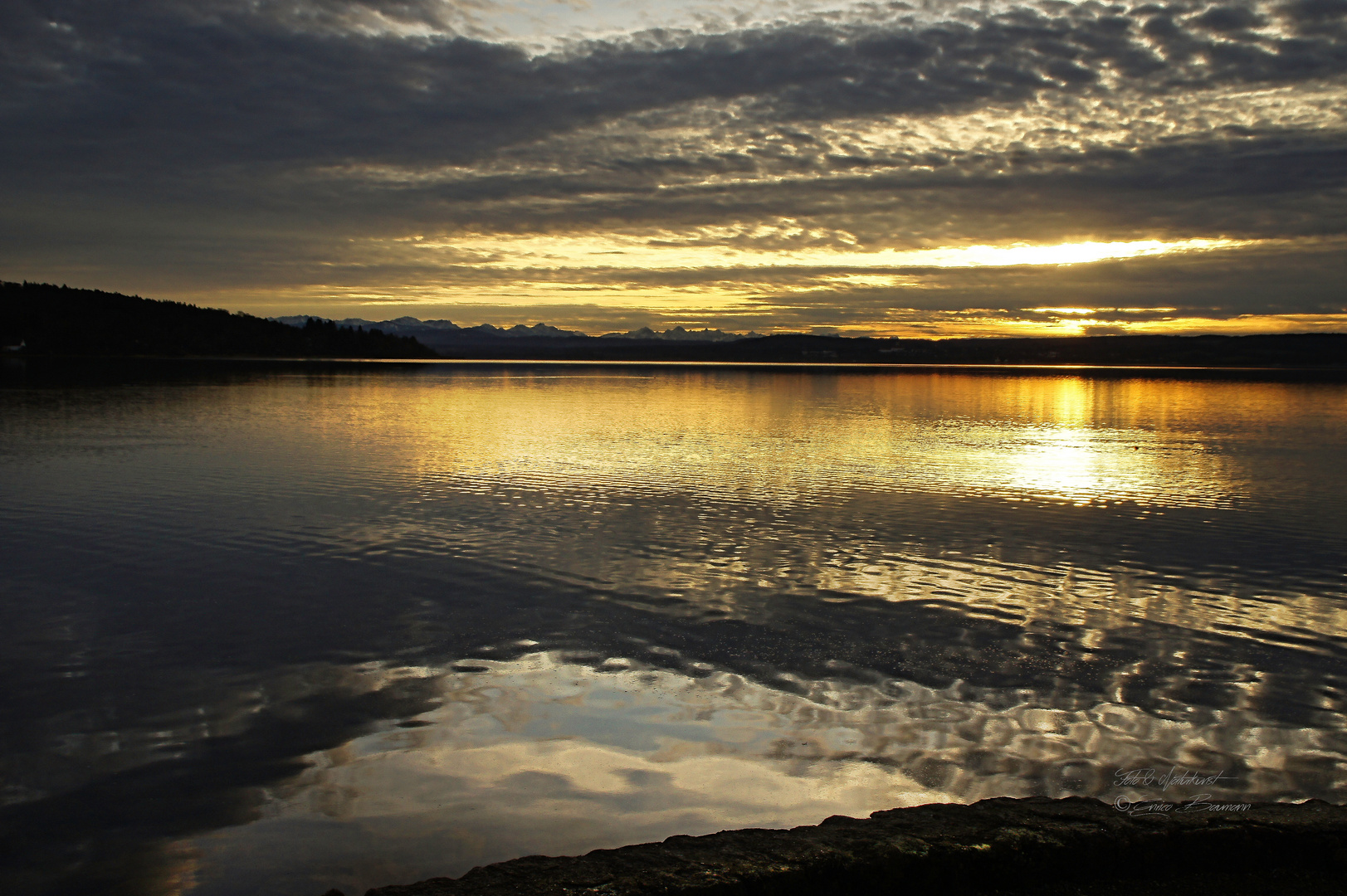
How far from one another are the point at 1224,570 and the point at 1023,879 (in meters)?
9.10

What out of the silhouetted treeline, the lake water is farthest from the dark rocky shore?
the silhouetted treeline

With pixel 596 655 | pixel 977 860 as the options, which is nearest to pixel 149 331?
pixel 596 655

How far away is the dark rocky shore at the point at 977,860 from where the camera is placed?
13.8 feet

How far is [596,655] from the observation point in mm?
8195

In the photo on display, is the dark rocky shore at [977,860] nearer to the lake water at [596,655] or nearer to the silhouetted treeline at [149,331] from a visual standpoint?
the lake water at [596,655]

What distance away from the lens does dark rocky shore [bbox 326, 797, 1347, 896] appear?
4.21 m

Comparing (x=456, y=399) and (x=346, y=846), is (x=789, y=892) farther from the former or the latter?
(x=456, y=399)

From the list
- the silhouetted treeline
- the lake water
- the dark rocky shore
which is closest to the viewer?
the dark rocky shore

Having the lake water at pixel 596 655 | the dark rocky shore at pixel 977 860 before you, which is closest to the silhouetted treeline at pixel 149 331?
the lake water at pixel 596 655

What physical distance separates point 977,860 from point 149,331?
182 m

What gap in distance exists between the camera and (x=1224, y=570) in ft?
38.2

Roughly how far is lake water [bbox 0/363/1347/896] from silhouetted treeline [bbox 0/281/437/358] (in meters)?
154

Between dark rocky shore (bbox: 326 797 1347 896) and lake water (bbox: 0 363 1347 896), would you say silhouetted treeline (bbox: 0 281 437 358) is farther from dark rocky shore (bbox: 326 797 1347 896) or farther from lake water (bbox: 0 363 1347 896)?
dark rocky shore (bbox: 326 797 1347 896)

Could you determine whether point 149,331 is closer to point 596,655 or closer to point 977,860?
point 596,655
